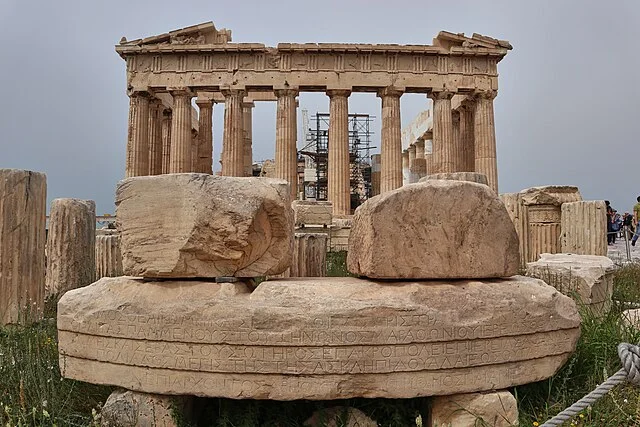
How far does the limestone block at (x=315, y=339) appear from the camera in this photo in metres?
2.88

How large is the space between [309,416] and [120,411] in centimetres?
125

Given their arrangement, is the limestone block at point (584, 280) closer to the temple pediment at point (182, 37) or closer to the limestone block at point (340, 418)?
the limestone block at point (340, 418)

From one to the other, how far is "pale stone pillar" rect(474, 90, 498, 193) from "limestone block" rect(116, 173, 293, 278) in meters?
18.4

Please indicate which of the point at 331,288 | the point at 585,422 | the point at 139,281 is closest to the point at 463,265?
the point at 331,288

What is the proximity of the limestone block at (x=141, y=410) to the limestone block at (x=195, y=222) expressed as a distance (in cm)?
80

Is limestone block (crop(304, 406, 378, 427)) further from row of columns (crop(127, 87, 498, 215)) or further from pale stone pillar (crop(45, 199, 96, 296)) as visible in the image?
row of columns (crop(127, 87, 498, 215))

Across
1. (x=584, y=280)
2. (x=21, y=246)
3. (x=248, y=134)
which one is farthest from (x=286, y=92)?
(x=584, y=280)

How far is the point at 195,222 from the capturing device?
3008 mm

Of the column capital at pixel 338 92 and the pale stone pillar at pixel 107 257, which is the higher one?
the column capital at pixel 338 92

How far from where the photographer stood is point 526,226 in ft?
32.6

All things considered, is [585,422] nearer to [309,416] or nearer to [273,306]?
[309,416]

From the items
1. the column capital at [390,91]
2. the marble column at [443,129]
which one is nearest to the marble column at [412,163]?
the marble column at [443,129]

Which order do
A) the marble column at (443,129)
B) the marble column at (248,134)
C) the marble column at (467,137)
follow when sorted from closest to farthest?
the marble column at (443,129)
the marble column at (467,137)
the marble column at (248,134)

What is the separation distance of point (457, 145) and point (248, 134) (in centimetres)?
1046
